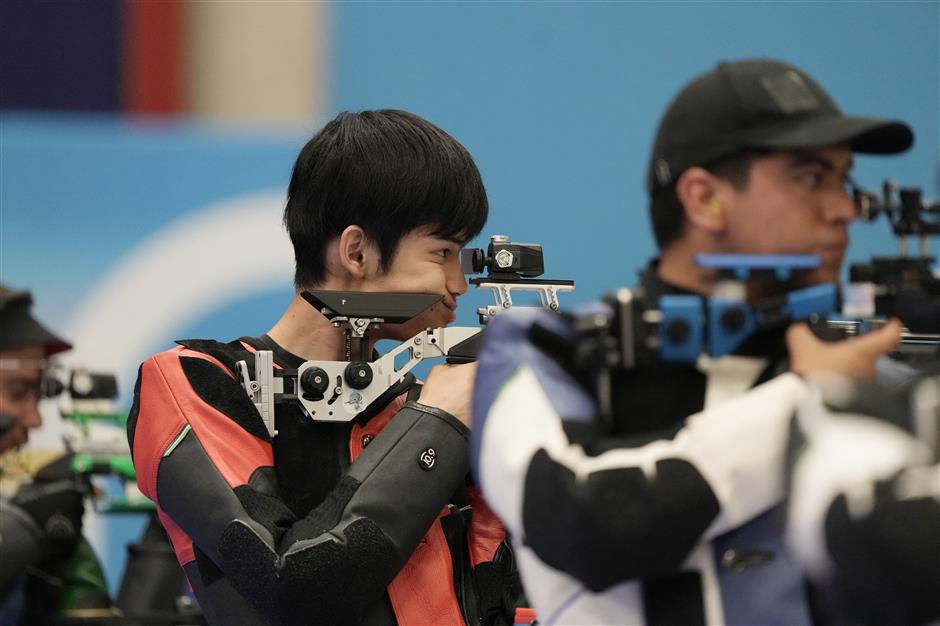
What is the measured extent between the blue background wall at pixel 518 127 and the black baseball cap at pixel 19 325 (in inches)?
26.0

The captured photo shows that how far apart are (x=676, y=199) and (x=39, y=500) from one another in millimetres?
1962

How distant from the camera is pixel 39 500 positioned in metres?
2.74

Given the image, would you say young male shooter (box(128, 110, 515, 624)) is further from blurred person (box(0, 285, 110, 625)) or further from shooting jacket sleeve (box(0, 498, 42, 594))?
blurred person (box(0, 285, 110, 625))

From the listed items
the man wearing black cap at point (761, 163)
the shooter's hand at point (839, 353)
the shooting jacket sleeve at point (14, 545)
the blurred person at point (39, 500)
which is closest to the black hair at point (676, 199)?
the man wearing black cap at point (761, 163)

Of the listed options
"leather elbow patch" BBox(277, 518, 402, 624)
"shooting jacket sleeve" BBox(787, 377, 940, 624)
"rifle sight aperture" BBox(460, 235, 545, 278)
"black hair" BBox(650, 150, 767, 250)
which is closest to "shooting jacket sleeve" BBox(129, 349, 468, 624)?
"leather elbow patch" BBox(277, 518, 402, 624)

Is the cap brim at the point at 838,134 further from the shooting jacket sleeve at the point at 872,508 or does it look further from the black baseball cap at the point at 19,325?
the black baseball cap at the point at 19,325

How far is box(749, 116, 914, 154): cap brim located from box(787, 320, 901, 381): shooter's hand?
0.16 meters

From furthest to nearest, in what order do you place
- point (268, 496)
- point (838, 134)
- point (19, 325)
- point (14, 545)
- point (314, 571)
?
1. point (19, 325)
2. point (14, 545)
3. point (268, 496)
4. point (314, 571)
5. point (838, 134)

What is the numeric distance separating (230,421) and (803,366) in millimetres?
822

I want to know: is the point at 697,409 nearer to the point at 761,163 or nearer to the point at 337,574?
the point at 761,163

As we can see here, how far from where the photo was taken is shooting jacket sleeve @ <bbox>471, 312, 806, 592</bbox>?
1024mm

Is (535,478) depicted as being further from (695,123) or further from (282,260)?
(282,260)

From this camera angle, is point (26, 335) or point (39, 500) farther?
point (39, 500)

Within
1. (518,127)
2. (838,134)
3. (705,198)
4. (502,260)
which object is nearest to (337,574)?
(502,260)
